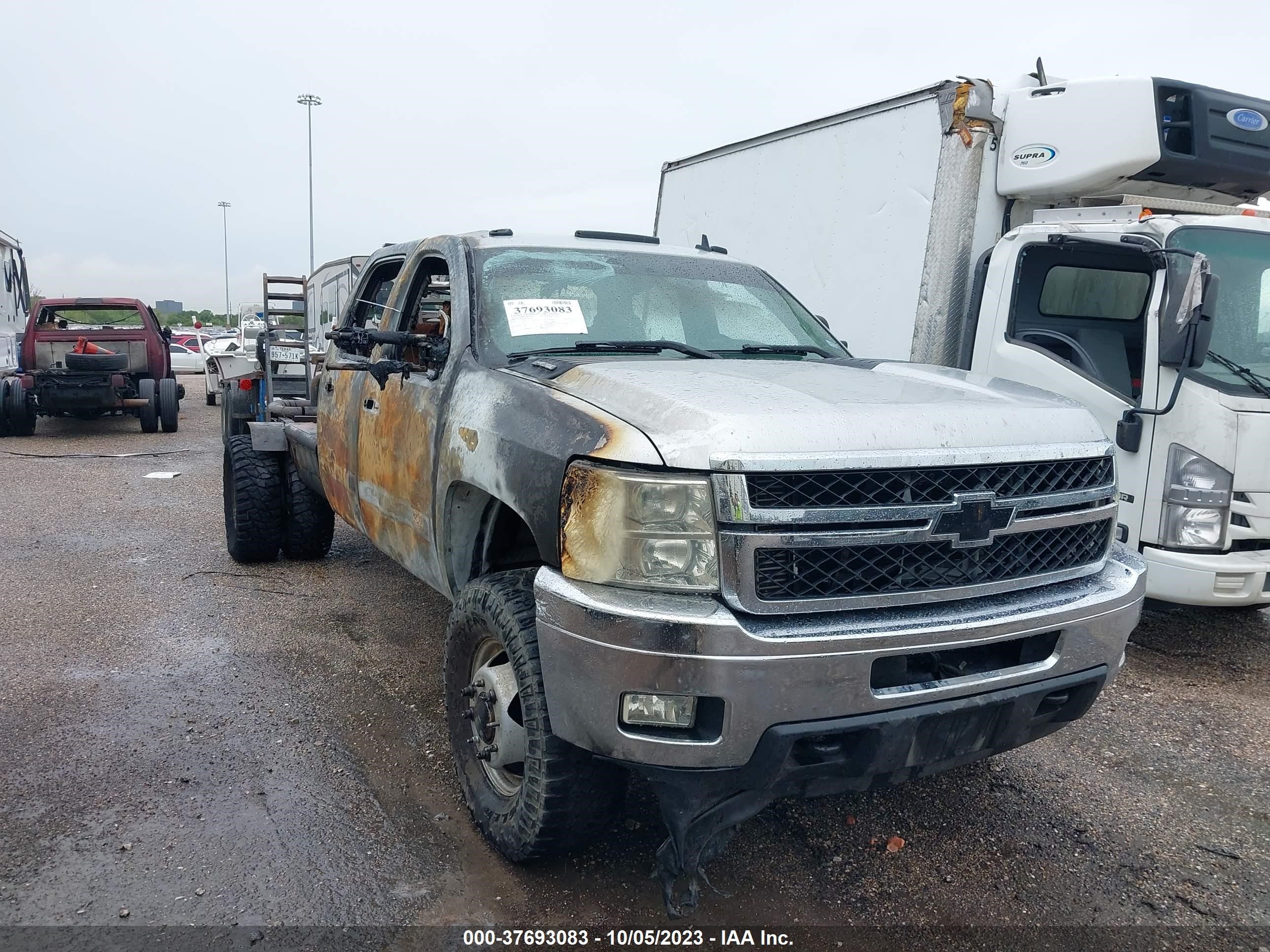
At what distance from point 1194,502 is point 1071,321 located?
59.6 inches

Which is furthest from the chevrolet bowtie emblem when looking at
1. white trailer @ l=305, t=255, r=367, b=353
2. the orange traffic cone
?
the orange traffic cone

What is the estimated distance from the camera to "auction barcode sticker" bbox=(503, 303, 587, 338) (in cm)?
350

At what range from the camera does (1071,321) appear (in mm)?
5730

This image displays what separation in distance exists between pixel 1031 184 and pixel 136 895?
5690mm

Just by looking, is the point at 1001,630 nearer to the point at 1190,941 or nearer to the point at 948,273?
the point at 1190,941

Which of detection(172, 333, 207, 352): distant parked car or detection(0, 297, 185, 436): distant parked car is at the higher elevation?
detection(0, 297, 185, 436): distant parked car

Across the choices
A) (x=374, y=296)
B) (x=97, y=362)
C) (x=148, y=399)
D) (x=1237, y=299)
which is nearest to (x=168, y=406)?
(x=148, y=399)

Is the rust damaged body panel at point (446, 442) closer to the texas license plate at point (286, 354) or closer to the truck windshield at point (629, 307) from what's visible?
the truck windshield at point (629, 307)

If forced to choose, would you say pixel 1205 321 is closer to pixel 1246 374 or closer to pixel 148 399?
pixel 1246 374

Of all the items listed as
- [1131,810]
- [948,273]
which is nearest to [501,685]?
[1131,810]

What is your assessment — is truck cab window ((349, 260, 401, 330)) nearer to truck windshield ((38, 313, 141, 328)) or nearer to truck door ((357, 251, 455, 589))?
truck door ((357, 251, 455, 589))

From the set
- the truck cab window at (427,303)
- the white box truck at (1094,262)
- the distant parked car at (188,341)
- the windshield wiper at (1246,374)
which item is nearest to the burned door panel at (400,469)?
the truck cab window at (427,303)

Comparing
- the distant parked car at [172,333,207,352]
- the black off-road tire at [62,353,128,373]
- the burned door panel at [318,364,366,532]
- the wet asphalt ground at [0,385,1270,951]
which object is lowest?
the distant parked car at [172,333,207,352]

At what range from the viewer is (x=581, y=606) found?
2.34 metres
